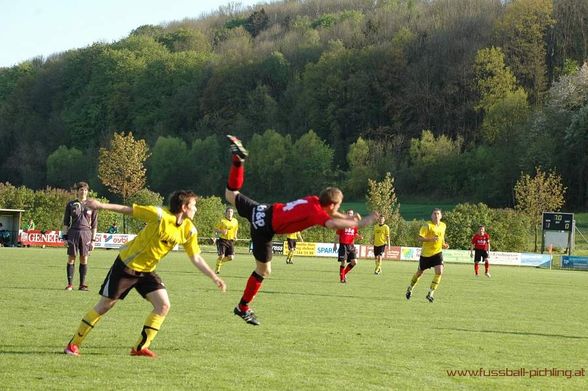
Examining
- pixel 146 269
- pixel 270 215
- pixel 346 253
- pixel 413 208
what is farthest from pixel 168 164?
pixel 146 269

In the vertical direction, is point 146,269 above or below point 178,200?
below

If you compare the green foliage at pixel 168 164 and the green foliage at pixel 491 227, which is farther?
the green foliage at pixel 168 164

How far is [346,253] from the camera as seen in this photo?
26703 millimetres

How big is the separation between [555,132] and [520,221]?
2681 cm

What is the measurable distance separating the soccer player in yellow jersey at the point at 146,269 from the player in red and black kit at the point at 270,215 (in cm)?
159

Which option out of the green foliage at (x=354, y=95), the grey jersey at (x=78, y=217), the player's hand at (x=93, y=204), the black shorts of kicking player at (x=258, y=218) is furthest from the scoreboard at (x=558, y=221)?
the player's hand at (x=93, y=204)

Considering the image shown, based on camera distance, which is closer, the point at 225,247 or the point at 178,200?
the point at 178,200

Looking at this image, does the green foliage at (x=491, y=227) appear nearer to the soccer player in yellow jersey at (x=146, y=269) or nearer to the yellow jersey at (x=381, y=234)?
the yellow jersey at (x=381, y=234)

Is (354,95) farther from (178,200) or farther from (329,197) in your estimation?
(178,200)

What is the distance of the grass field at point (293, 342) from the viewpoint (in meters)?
8.98

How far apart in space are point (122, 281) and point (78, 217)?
8.62 meters

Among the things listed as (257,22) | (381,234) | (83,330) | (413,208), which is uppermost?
(257,22)

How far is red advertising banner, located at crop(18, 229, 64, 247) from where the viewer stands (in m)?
49.0

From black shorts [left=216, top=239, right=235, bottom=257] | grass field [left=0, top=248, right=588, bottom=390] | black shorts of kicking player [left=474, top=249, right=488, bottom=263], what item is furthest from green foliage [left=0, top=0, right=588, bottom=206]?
grass field [left=0, top=248, right=588, bottom=390]
